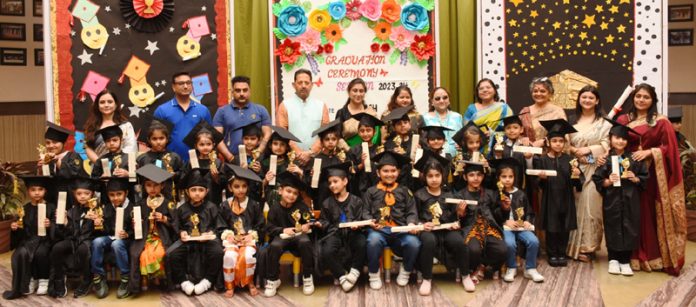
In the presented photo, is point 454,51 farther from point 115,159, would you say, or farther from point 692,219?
point 115,159

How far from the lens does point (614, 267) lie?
5.32 metres

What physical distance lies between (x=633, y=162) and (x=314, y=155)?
2.72m

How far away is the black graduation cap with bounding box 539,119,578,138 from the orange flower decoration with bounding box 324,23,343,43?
7.90 ft

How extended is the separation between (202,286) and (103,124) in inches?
78.8

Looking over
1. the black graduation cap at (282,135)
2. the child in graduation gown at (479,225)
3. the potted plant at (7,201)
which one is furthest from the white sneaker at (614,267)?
the potted plant at (7,201)

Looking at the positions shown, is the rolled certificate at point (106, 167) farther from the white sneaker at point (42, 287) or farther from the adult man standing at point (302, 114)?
the adult man standing at point (302, 114)

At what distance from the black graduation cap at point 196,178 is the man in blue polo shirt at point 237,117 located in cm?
92

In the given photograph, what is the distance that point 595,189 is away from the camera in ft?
18.4

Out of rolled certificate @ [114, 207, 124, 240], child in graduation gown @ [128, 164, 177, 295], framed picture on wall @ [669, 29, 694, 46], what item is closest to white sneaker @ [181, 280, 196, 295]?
child in graduation gown @ [128, 164, 177, 295]

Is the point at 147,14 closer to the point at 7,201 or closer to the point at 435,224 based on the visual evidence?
the point at 7,201

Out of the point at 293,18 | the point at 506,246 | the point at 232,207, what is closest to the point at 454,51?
the point at 293,18

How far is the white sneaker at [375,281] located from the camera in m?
4.94

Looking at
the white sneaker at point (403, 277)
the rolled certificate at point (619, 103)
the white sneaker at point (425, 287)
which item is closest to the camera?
the white sneaker at point (425, 287)

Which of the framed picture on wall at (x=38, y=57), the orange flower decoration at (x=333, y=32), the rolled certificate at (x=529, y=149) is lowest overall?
the rolled certificate at (x=529, y=149)
